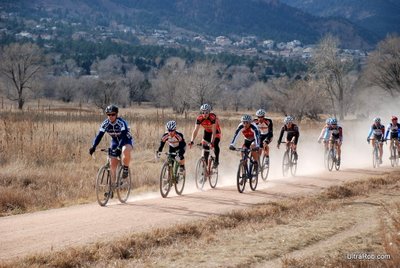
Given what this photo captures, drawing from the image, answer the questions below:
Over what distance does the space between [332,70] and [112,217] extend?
64451 mm

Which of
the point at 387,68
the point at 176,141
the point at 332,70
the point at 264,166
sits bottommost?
the point at 264,166

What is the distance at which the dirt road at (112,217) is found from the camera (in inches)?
419

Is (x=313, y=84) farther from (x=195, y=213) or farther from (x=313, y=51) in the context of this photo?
(x=195, y=213)

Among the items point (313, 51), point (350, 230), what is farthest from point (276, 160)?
point (313, 51)

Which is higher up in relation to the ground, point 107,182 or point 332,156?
point 332,156

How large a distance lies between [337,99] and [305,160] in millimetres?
45224

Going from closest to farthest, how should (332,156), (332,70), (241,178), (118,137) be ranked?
1. (118,137)
2. (241,178)
3. (332,156)
4. (332,70)

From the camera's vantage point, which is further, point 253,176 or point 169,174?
point 253,176

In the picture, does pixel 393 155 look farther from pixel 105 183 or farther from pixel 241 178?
pixel 105 183

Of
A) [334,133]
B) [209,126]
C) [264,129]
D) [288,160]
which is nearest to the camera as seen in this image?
[209,126]

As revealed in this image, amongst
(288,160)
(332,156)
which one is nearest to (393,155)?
(332,156)

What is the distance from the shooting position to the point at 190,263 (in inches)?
393

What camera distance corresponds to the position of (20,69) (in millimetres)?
87438

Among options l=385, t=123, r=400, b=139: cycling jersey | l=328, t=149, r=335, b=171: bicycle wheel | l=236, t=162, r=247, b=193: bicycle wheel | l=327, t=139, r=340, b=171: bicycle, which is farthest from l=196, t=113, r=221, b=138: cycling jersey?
l=385, t=123, r=400, b=139: cycling jersey
